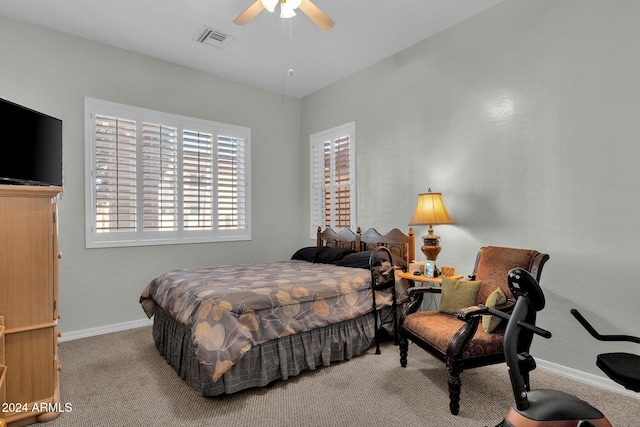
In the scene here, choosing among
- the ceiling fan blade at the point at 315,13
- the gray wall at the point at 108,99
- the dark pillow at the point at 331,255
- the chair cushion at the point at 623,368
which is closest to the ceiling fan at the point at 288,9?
the ceiling fan blade at the point at 315,13

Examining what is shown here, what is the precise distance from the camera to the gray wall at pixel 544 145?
8.00 ft

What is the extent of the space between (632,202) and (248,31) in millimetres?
3631

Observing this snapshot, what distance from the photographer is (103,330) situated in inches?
147

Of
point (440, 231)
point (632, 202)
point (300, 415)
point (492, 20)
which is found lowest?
point (300, 415)

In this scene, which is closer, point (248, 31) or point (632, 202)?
point (632, 202)

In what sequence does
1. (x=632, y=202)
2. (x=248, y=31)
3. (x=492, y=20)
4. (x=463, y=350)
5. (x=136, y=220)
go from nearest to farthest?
(x=463, y=350) → (x=632, y=202) → (x=492, y=20) → (x=248, y=31) → (x=136, y=220)

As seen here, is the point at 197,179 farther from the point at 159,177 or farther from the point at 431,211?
the point at 431,211

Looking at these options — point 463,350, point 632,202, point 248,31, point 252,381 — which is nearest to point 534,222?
point 632,202

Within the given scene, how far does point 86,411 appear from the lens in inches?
87.1

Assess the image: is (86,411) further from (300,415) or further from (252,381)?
(300,415)

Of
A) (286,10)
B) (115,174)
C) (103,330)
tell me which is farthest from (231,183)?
A: (286,10)

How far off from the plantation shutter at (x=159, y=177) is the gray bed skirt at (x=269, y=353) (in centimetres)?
129

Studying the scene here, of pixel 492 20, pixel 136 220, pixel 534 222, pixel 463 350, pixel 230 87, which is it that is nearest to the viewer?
pixel 463 350

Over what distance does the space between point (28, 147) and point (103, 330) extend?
7.27ft
